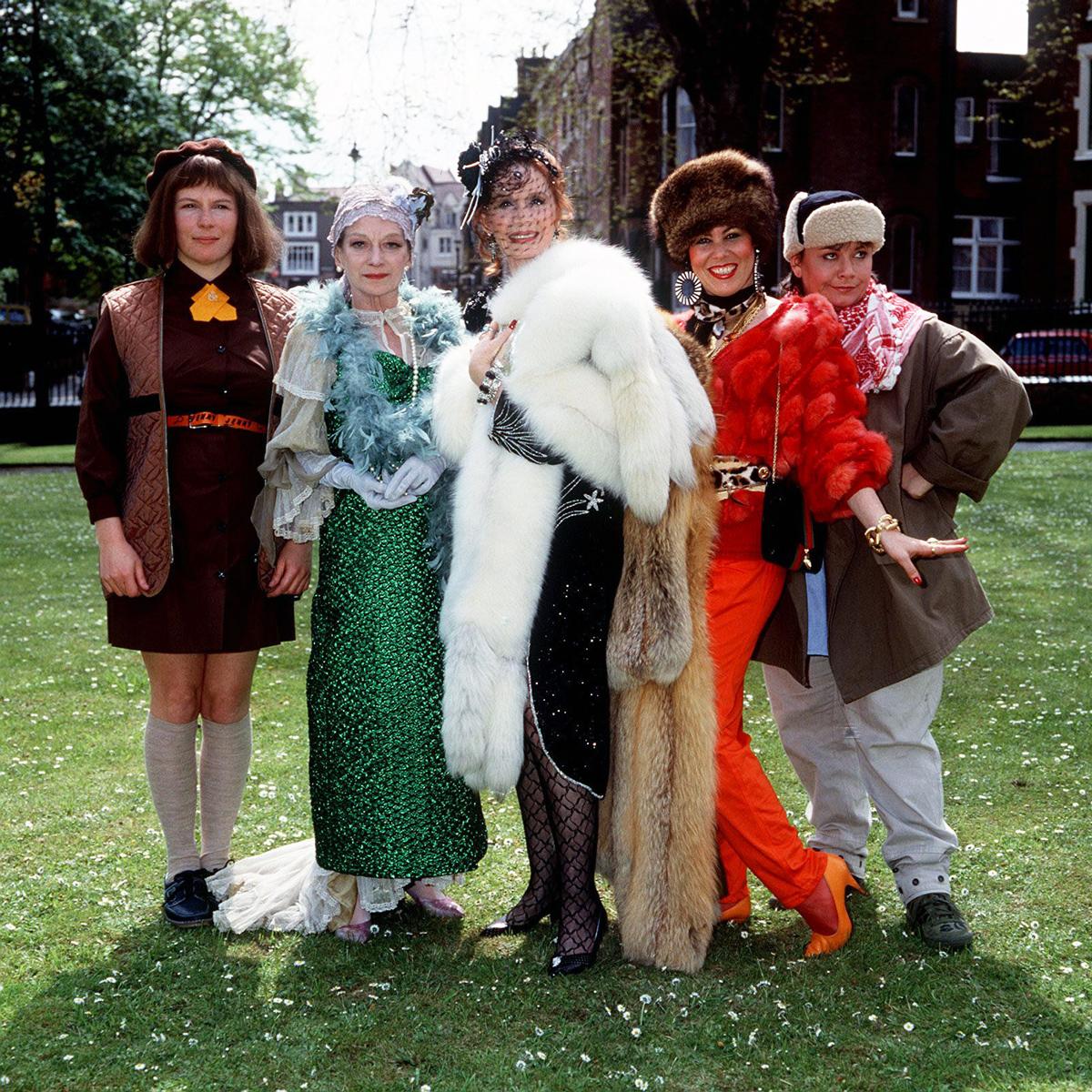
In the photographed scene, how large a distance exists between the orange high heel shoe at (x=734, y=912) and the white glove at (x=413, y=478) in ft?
5.04

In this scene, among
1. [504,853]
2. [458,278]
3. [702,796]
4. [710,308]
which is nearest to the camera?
[702,796]

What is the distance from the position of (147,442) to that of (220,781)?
1075 mm

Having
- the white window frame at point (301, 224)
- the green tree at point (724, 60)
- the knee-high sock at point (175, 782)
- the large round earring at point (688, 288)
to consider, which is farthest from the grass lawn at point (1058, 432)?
the white window frame at point (301, 224)

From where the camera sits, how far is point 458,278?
62.0 feet

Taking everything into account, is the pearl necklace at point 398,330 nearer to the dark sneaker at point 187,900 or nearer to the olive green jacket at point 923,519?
the olive green jacket at point 923,519

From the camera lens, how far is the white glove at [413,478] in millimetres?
3504

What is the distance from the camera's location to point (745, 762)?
11.4 ft

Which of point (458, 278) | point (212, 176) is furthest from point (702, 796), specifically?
point (458, 278)

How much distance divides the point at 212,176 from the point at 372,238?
550mm

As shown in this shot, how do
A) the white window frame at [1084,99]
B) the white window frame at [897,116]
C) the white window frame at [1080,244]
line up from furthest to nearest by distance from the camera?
the white window frame at [1080,244] < the white window frame at [1084,99] < the white window frame at [897,116]

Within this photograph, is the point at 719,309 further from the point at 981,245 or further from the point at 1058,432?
the point at 981,245

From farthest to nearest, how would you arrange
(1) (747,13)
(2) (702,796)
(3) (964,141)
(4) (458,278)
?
(3) (964,141)
(4) (458,278)
(1) (747,13)
(2) (702,796)

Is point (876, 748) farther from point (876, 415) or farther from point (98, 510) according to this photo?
point (98, 510)

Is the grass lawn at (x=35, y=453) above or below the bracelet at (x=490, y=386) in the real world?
below
